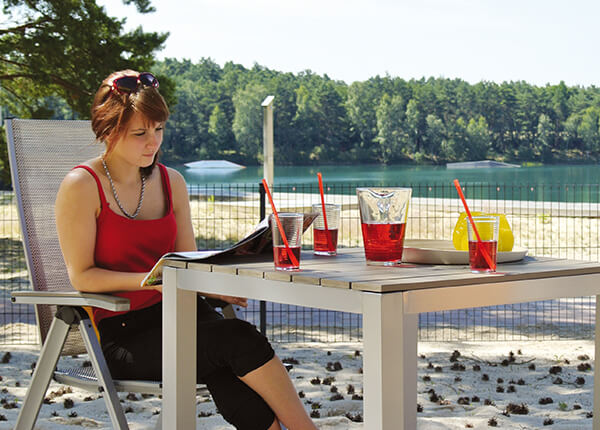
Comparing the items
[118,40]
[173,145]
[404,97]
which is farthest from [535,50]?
[118,40]

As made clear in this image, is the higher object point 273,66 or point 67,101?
point 273,66

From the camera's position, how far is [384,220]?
162cm

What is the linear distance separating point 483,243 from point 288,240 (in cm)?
39

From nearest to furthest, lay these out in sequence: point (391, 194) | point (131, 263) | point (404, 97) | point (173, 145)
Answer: point (391, 194), point (131, 263), point (173, 145), point (404, 97)

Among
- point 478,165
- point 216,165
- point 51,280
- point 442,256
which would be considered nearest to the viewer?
point 442,256

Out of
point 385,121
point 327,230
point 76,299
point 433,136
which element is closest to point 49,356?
point 76,299

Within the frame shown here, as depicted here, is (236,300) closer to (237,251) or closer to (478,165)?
(237,251)

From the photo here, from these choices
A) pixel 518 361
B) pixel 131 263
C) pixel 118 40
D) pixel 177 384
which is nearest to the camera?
pixel 177 384

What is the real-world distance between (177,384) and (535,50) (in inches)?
3402

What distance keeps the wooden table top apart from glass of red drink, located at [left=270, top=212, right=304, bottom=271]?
26 mm

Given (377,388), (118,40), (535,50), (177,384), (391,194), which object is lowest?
(177,384)

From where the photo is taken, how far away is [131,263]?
2.19 m

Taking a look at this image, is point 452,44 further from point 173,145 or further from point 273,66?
point 173,145

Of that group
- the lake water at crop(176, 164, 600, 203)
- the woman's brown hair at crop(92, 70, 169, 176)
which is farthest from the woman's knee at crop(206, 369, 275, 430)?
the lake water at crop(176, 164, 600, 203)
